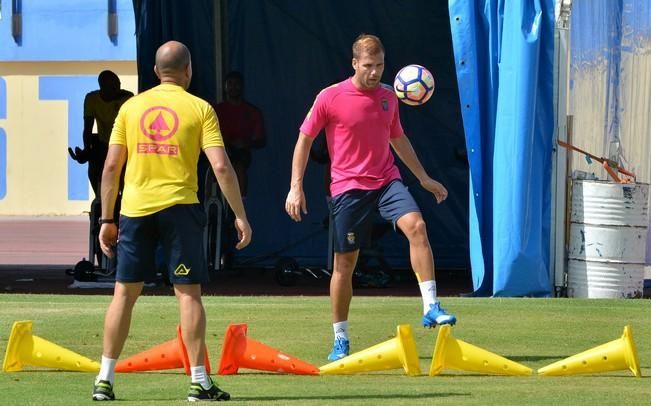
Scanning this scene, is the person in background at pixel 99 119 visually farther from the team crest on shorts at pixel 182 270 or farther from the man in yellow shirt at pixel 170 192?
the team crest on shorts at pixel 182 270

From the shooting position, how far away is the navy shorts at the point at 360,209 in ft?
30.5

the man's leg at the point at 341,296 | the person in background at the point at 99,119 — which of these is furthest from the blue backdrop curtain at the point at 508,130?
the man's leg at the point at 341,296

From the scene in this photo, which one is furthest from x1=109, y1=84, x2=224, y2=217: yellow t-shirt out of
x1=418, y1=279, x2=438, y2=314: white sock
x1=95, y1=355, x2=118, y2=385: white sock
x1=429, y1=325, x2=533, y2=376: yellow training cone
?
x1=418, y1=279, x2=438, y2=314: white sock

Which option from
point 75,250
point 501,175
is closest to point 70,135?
point 75,250

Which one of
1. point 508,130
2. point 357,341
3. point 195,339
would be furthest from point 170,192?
point 508,130

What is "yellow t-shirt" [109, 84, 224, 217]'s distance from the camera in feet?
24.2

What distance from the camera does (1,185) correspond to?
114 ft

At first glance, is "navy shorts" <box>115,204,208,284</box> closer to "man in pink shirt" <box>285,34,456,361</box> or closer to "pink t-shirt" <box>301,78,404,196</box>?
A: "man in pink shirt" <box>285,34,456,361</box>

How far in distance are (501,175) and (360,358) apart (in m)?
5.32

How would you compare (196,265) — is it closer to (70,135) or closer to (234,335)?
(234,335)

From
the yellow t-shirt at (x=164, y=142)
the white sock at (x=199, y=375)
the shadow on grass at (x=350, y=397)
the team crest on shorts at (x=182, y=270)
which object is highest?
the yellow t-shirt at (x=164, y=142)

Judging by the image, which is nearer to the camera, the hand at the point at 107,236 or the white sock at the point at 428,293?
the hand at the point at 107,236

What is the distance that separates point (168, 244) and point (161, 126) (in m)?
0.61

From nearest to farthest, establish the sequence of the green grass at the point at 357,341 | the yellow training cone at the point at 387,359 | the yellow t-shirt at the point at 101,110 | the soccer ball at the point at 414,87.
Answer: the green grass at the point at 357,341
the yellow training cone at the point at 387,359
the soccer ball at the point at 414,87
the yellow t-shirt at the point at 101,110
